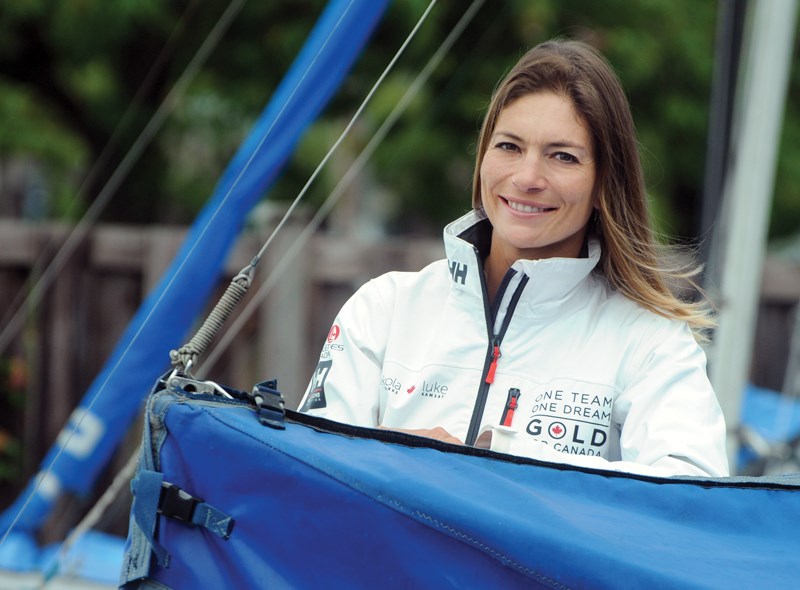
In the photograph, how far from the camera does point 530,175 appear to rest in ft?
6.16

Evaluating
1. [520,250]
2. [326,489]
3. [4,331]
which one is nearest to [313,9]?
[4,331]

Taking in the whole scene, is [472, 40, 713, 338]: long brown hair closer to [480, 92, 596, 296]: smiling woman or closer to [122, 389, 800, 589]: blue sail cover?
[480, 92, 596, 296]: smiling woman

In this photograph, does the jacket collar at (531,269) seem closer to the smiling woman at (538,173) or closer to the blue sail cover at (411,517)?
the smiling woman at (538,173)

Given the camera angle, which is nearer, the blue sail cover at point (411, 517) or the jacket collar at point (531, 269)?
the blue sail cover at point (411, 517)

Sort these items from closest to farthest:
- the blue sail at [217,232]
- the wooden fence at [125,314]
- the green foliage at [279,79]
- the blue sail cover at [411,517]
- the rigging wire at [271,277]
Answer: the blue sail cover at [411,517], the blue sail at [217,232], the rigging wire at [271,277], the wooden fence at [125,314], the green foliage at [279,79]

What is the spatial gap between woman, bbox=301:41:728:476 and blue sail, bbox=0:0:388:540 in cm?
59

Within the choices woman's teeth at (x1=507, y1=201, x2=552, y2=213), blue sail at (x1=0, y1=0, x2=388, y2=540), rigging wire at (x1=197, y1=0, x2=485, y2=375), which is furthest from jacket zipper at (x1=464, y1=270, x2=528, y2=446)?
rigging wire at (x1=197, y1=0, x2=485, y2=375)

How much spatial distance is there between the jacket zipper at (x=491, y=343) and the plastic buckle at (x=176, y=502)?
1.63ft

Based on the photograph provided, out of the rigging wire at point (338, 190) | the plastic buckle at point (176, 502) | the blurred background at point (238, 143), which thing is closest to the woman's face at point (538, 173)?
the plastic buckle at point (176, 502)

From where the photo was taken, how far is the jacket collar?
1899mm

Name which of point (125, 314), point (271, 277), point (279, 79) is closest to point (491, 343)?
point (271, 277)

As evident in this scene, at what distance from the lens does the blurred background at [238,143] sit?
5281 mm

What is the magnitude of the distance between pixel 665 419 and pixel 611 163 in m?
0.47

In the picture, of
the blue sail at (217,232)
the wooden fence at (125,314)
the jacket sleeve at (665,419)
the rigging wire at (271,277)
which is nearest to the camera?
the jacket sleeve at (665,419)
